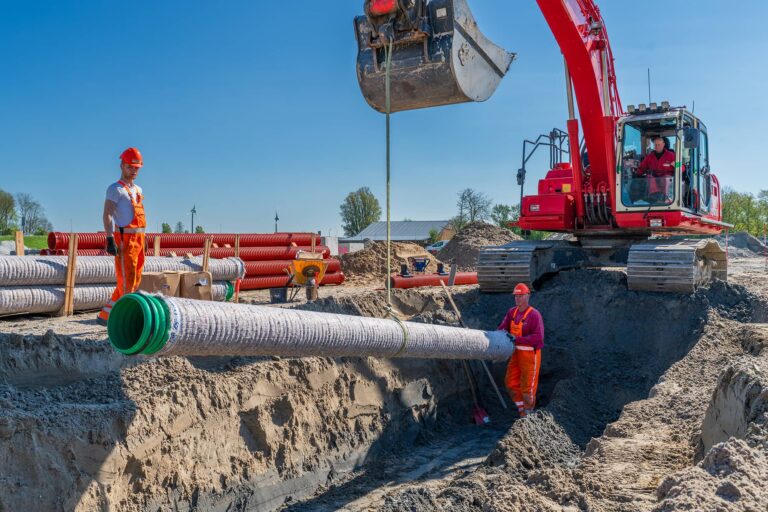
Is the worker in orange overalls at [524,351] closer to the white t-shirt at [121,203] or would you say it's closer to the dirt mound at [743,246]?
the white t-shirt at [121,203]

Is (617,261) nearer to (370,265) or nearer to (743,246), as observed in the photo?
(370,265)

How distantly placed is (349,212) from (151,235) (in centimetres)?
5923

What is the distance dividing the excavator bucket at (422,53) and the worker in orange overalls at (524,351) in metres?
2.90

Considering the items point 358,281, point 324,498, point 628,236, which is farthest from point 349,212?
point 324,498

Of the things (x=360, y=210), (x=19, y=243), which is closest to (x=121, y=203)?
(x=19, y=243)

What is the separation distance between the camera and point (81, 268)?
880 centimetres

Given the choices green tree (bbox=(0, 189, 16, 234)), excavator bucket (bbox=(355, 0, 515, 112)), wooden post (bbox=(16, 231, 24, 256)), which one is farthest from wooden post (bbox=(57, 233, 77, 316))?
green tree (bbox=(0, 189, 16, 234))

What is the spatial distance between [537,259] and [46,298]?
7.78 metres

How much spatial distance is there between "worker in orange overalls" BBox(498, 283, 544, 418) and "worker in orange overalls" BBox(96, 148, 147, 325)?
15.2 ft

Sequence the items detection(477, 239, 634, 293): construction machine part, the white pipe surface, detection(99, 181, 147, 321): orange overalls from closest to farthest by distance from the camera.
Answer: the white pipe surface, detection(99, 181, 147, 321): orange overalls, detection(477, 239, 634, 293): construction machine part

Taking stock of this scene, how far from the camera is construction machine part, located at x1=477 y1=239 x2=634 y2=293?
10.9 meters

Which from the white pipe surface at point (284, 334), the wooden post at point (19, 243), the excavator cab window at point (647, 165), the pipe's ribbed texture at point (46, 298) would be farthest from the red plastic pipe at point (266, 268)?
the white pipe surface at point (284, 334)

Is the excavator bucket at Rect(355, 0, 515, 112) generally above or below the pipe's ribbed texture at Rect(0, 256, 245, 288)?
above

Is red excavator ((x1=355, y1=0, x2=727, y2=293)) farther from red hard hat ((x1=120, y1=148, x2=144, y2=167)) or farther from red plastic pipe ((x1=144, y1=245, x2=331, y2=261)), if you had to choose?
red plastic pipe ((x1=144, y1=245, x2=331, y2=261))
